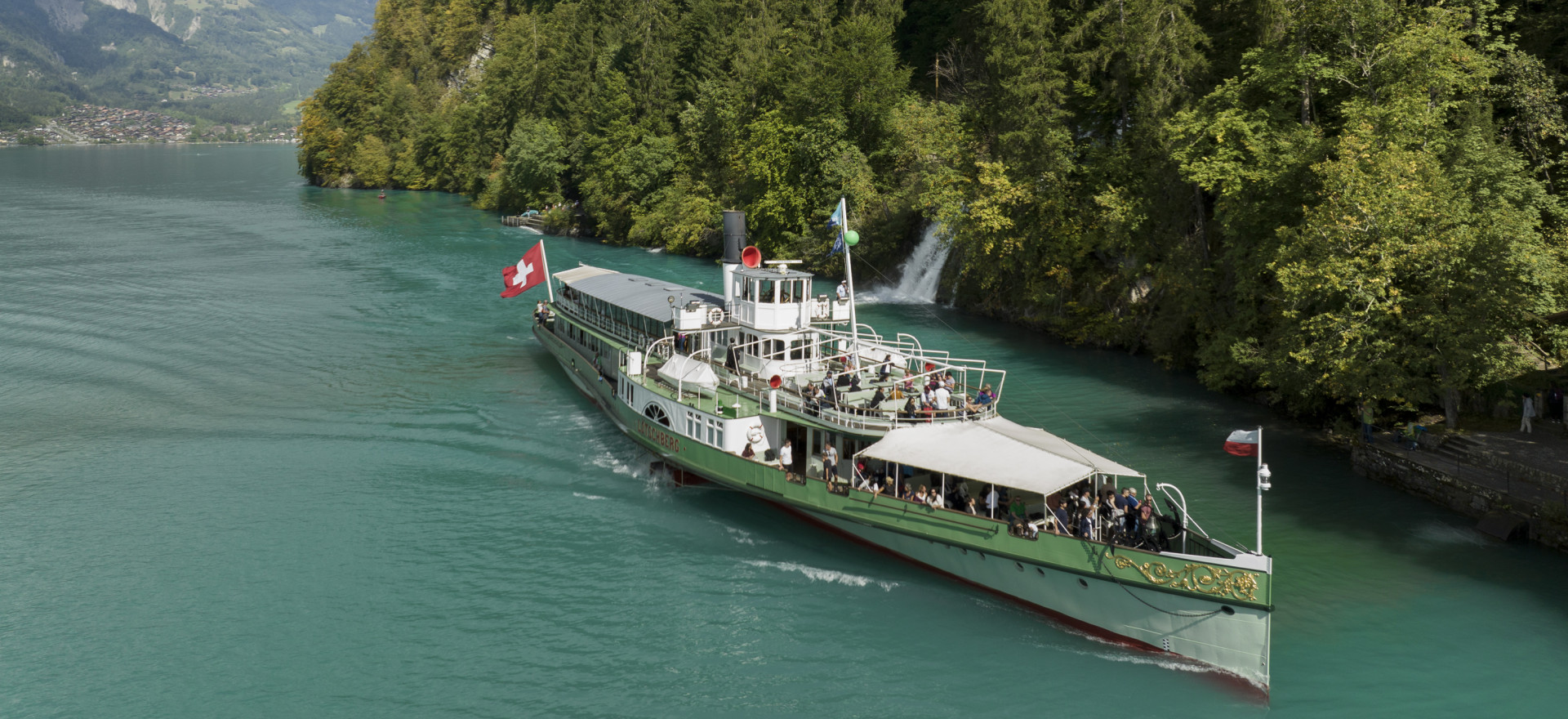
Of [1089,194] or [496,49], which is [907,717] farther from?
[496,49]

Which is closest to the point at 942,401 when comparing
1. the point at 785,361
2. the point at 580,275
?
the point at 785,361

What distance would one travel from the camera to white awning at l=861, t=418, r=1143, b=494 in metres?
26.5

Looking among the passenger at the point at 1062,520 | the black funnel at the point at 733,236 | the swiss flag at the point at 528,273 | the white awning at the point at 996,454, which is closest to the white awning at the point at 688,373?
the black funnel at the point at 733,236

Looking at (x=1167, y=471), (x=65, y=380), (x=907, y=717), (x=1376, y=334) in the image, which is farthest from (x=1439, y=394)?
(x=65, y=380)

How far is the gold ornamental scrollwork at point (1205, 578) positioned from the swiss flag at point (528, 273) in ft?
Result: 106

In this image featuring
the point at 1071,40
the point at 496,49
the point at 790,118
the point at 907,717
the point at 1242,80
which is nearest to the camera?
the point at 907,717

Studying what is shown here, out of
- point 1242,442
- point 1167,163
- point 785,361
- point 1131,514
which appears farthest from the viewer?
point 1167,163

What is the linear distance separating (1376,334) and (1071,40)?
2685 cm

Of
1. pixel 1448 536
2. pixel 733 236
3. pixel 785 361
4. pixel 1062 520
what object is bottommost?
pixel 1448 536

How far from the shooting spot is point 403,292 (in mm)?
73188

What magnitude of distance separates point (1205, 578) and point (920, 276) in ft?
166

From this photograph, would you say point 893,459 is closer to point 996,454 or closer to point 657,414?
point 996,454

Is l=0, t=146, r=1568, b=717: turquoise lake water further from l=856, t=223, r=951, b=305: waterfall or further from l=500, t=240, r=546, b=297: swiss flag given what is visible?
l=856, t=223, r=951, b=305: waterfall

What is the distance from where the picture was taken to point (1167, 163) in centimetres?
4941
